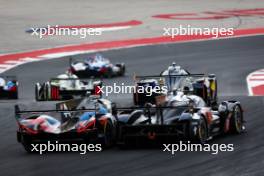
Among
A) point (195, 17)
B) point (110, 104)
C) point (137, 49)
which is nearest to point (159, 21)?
point (195, 17)

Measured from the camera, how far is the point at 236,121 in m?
23.5

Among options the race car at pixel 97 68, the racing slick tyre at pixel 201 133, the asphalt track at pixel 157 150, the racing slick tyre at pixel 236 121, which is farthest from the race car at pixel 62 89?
the racing slick tyre at pixel 201 133

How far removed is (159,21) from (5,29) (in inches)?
288

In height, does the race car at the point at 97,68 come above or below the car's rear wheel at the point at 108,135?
above

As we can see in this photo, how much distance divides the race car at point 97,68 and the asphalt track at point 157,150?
21.1 inches

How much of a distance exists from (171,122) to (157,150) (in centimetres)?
69

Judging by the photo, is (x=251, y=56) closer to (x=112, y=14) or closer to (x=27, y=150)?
(x=112, y=14)

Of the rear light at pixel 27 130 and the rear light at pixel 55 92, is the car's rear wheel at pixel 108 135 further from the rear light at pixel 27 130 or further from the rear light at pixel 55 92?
the rear light at pixel 55 92

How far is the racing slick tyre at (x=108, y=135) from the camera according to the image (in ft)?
71.8

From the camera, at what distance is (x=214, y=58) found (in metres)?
41.7

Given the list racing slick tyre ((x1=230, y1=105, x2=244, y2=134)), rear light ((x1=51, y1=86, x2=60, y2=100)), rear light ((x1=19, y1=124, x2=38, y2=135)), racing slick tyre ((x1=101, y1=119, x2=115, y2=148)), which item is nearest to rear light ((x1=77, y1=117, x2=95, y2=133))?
racing slick tyre ((x1=101, y1=119, x2=115, y2=148))

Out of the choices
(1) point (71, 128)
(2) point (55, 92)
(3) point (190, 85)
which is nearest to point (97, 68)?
(2) point (55, 92)

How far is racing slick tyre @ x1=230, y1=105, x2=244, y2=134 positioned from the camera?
23.4m

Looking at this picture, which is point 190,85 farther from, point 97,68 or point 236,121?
point 97,68
